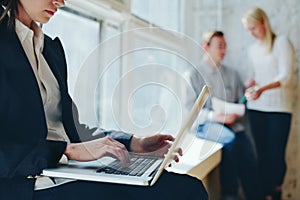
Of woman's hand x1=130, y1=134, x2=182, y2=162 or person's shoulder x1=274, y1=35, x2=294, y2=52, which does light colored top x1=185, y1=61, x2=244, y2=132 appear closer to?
woman's hand x1=130, y1=134, x2=182, y2=162

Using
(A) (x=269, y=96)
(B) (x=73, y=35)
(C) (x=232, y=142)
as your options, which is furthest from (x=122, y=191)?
(A) (x=269, y=96)

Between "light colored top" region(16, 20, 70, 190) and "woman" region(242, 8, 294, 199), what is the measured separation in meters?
1.00

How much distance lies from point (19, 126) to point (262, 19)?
1.19 meters

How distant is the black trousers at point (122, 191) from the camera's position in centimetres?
82

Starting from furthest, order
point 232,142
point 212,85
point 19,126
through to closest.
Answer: point 232,142 → point 212,85 → point 19,126

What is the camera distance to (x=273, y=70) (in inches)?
64.4

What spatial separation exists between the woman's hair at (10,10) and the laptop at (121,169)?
0.30 meters

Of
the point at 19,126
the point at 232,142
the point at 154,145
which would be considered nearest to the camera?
the point at 19,126

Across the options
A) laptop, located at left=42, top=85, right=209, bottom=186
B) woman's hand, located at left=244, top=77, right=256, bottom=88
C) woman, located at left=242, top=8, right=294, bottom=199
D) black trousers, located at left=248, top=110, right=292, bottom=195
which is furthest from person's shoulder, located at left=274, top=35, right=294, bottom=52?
laptop, located at left=42, top=85, right=209, bottom=186

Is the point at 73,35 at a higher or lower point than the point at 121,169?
higher

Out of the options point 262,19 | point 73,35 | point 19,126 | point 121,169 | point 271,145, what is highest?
point 262,19

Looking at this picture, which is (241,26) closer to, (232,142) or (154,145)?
→ (232,142)

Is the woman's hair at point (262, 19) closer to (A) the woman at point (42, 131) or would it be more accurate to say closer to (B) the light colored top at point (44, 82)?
(A) the woman at point (42, 131)

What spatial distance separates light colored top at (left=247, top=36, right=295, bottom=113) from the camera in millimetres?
1634
